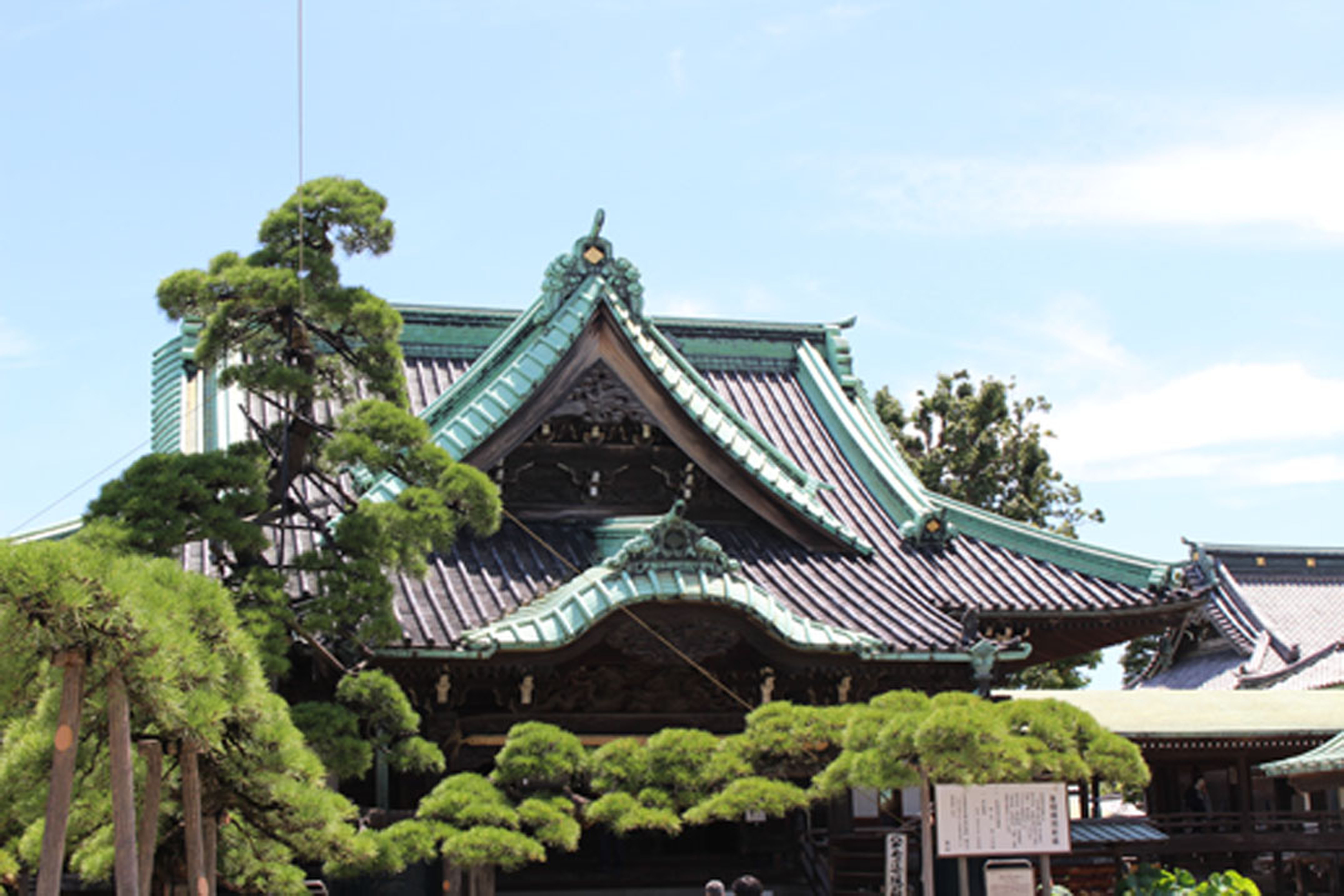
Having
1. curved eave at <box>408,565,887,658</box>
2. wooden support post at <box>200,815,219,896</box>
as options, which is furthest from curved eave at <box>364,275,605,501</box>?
wooden support post at <box>200,815,219,896</box>

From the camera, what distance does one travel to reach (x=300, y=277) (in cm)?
1376

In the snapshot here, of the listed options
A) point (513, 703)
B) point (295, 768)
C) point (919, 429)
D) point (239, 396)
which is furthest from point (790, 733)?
point (919, 429)

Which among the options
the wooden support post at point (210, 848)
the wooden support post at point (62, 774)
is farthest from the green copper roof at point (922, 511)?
the wooden support post at point (62, 774)

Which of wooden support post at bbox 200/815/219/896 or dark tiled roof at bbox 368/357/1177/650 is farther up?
dark tiled roof at bbox 368/357/1177/650

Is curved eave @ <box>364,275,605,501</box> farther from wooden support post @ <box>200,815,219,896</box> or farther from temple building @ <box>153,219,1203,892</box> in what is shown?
wooden support post @ <box>200,815,219,896</box>

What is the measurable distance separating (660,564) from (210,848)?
5304 mm

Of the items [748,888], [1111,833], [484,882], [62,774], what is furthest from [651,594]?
[62,774]

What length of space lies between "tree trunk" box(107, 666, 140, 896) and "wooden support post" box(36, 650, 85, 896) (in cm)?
→ 17

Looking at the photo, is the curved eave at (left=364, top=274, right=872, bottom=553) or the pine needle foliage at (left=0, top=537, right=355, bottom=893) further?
the curved eave at (left=364, top=274, right=872, bottom=553)

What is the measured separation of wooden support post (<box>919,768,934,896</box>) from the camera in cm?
1270

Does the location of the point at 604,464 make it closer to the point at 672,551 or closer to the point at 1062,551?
the point at 672,551

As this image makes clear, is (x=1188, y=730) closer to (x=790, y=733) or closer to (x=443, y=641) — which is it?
(x=790, y=733)

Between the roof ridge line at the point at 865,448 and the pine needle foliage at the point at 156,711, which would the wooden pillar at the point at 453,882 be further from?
the roof ridge line at the point at 865,448

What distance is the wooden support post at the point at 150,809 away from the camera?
29.5 ft
